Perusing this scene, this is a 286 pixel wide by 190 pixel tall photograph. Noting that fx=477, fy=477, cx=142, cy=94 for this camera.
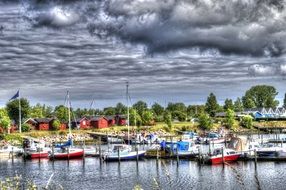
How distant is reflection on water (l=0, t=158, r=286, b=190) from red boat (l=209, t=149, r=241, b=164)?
1347mm

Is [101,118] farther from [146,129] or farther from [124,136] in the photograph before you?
[124,136]

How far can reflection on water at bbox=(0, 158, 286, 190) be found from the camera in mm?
56312

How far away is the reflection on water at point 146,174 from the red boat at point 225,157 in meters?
1.35

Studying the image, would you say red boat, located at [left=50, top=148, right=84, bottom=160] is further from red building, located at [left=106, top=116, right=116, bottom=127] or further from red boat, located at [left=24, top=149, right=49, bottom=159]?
red building, located at [left=106, top=116, right=116, bottom=127]

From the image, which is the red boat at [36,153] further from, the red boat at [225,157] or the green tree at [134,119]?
the green tree at [134,119]

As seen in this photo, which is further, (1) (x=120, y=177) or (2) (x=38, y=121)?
(2) (x=38, y=121)

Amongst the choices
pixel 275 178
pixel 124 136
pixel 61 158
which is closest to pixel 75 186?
pixel 275 178

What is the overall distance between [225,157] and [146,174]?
42.8 ft

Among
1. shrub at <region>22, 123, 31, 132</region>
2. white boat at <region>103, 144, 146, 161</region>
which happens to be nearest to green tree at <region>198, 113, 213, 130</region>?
shrub at <region>22, 123, 31, 132</region>

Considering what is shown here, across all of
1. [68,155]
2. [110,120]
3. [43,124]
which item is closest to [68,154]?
[68,155]

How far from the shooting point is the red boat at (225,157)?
70.9 metres

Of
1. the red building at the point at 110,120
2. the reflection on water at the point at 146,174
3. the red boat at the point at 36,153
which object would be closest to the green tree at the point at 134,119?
the red building at the point at 110,120

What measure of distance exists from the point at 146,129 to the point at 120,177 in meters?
83.8

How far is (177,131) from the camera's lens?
481 feet
